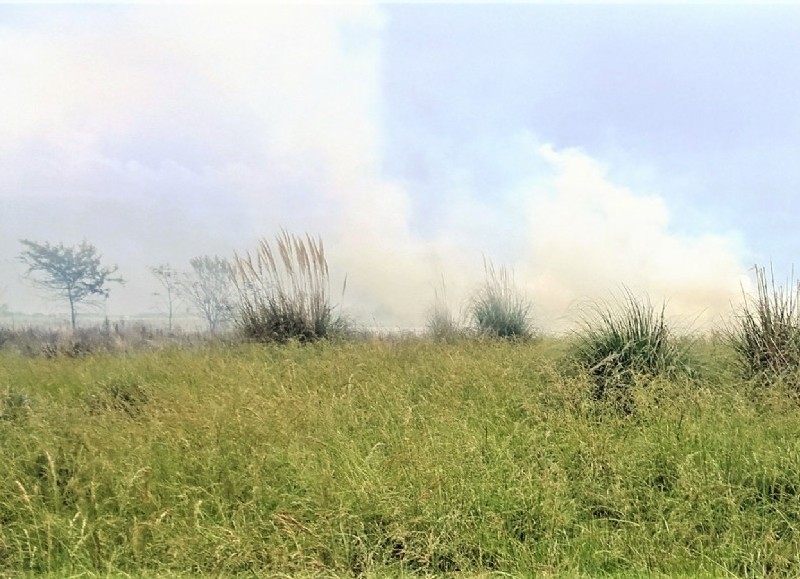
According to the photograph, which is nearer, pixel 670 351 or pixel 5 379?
pixel 670 351

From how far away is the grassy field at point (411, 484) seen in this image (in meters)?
2.16

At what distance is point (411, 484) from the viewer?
2.50 m

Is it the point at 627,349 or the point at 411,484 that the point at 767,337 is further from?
the point at 411,484

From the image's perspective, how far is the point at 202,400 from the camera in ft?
13.5

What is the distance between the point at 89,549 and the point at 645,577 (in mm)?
2459

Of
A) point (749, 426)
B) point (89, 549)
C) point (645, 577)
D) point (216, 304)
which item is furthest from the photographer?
point (216, 304)

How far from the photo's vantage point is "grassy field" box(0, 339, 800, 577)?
2160 millimetres

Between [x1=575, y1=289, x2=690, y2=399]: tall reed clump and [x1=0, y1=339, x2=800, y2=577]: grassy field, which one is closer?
[x1=0, y1=339, x2=800, y2=577]: grassy field

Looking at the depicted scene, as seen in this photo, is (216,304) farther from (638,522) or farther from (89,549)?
(638,522)

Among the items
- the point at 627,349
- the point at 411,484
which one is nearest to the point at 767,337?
the point at 627,349

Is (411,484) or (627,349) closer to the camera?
(411,484)

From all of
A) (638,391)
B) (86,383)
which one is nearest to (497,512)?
(638,391)

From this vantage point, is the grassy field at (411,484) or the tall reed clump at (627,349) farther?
the tall reed clump at (627,349)

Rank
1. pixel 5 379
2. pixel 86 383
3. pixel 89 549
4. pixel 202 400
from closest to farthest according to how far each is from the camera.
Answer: pixel 89 549
pixel 202 400
pixel 86 383
pixel 5 379
